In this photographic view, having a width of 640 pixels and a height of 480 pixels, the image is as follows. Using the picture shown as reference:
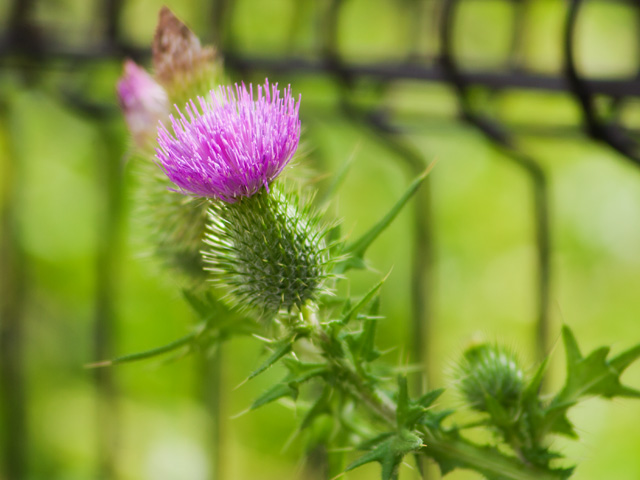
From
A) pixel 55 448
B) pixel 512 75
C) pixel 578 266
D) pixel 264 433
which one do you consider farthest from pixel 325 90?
pixel 512 75

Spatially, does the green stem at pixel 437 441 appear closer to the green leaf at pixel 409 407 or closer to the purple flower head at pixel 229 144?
the green leaf at pixel 409 407

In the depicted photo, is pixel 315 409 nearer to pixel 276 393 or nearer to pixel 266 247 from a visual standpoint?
pixel 276 393

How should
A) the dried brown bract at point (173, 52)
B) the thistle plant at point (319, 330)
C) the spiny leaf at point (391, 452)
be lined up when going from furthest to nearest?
the dried brown bract at point (173, 52)
the thistle plant at point (319, 330)
the spiny leaf at point (391, 452)

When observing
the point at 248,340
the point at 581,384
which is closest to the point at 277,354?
the point at 581,384

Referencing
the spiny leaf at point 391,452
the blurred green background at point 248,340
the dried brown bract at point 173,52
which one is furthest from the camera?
the blurred green background at point 248,340

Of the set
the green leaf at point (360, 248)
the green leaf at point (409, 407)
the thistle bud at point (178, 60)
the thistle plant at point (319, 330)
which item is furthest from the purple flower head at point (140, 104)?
the green leaf at point (409, 407)

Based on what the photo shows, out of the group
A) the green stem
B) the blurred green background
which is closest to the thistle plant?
the green stem

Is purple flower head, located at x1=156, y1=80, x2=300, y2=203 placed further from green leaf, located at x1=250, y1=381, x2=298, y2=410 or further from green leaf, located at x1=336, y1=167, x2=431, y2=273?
green leaf, located at x1=250, y1=381, x2=298, y2=410
